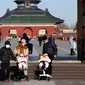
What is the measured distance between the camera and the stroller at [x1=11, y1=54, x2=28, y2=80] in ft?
51.2

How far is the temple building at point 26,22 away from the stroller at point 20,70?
9177 centimetres

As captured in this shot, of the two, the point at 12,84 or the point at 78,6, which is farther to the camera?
the point at 78,6

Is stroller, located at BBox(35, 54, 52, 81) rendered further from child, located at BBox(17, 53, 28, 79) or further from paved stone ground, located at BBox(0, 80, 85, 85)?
child, located at BBox(17, 53, 28, 79)

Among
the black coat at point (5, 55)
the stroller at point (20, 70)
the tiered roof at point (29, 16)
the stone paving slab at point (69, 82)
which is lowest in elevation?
the stone paving slab at point (69, 82)

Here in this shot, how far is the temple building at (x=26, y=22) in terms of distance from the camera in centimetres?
10962

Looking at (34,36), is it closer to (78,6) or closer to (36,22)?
(36,22)

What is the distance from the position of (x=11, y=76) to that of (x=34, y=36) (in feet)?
321

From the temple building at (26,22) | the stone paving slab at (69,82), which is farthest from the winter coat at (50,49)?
the temple building at (26,22)

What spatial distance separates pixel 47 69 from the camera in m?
16.3

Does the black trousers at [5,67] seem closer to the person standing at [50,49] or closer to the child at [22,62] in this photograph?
the child at [22,62]

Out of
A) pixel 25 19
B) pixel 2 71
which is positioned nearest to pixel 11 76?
pixel 2 71

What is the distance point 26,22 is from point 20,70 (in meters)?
92.6

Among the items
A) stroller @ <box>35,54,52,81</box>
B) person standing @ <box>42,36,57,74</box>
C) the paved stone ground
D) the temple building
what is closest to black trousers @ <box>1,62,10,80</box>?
the paved stone ground

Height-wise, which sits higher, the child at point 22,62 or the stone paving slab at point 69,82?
the child at point 22,62
